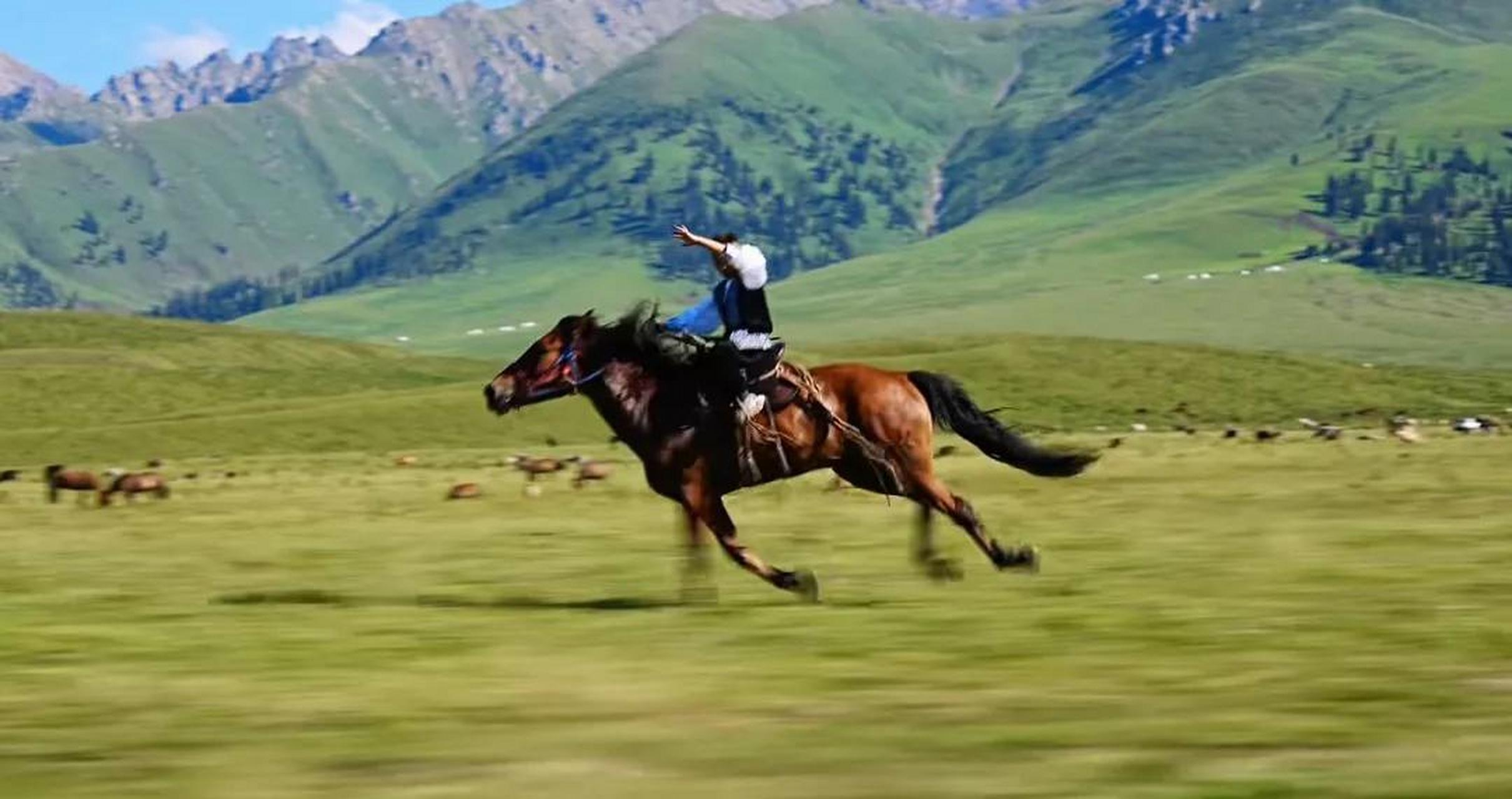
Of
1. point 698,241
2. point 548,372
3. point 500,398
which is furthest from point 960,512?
point 500,398

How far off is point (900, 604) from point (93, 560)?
1353 cm

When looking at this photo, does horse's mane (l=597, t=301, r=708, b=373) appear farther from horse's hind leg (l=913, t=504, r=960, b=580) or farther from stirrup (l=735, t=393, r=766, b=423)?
horse's hind leg (l=913, t=504, r=960, b=580)

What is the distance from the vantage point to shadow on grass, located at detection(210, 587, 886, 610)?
20.7 m

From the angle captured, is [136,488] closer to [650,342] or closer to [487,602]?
[487,602]

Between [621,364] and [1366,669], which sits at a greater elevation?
[621,364]

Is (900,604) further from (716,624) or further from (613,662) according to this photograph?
(613,662)

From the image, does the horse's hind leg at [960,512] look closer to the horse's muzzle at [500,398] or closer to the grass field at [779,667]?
the grass field at [779,667]

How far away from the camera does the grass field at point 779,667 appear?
1123cm

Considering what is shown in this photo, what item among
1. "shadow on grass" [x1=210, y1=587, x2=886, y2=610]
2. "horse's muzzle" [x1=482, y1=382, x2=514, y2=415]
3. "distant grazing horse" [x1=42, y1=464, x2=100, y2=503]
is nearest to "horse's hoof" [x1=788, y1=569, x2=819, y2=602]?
"shadow on grass" [x1=210, y1=587, x2=886, y2=610]

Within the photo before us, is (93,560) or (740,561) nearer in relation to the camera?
(740,561)

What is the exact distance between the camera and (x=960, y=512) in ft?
69.8

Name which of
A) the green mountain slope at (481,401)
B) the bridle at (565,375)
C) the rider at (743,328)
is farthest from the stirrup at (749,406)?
the green mountain slope at (481,401)

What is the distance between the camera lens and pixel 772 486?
48375 millimetres

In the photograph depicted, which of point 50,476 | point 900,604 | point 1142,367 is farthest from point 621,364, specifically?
point 1142,367
